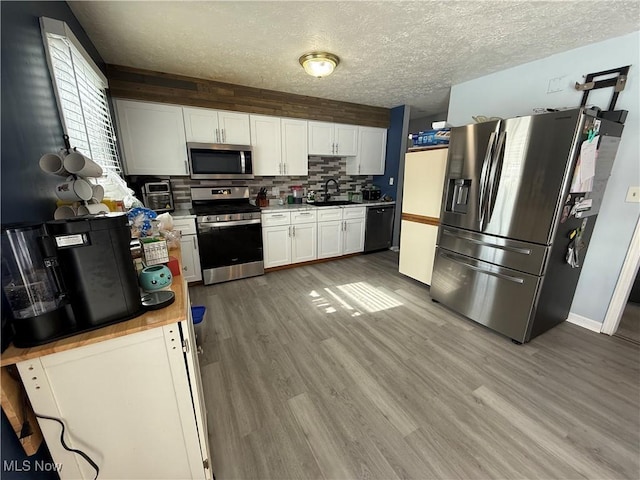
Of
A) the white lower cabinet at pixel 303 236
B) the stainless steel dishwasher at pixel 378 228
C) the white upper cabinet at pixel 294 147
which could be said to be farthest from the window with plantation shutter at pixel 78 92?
the stainless steel dishwasher at pixel 378 228

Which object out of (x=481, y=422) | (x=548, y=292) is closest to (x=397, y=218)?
(x=548, y=292)

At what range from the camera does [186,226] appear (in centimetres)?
297

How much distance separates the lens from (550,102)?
2479 mm

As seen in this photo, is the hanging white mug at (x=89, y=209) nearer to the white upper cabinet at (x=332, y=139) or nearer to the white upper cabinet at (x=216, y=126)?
the white upper cabinet at (x=216, y=126)

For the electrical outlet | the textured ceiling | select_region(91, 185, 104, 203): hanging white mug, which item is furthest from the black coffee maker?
the electrical outlet

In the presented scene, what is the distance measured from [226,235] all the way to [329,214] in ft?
5.14

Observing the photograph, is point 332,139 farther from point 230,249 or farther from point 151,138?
point 151,138

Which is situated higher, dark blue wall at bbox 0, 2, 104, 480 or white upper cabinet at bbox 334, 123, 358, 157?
white upper cabinet at bbox 334, 123, 358, 157

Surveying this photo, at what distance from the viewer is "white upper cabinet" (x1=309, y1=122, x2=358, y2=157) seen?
386 cm

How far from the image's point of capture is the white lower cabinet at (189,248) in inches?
116

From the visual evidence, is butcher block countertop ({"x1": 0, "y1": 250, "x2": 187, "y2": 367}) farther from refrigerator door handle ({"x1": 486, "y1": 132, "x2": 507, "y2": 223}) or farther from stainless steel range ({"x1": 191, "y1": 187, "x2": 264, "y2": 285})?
refrigerator door handle ({"x1": 486, "y1": 132, "x2": 507, "y2": 223})

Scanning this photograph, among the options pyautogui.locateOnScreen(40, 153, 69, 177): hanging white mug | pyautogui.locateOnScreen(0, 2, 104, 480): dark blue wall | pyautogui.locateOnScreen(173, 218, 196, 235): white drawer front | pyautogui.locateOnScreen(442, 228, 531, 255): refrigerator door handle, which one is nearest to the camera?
pyautogui.locateOnScreen(0, 2, 104, 480): dark blue wall

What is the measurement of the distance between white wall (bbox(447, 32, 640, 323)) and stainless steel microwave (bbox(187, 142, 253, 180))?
3172 millimetres

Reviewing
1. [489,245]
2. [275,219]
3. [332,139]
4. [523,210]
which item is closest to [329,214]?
[275,219]
